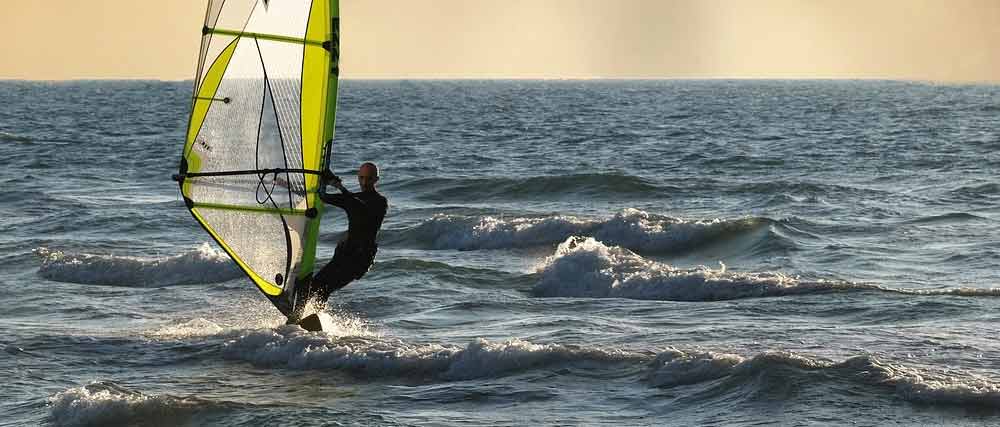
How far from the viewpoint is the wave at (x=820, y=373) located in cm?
991

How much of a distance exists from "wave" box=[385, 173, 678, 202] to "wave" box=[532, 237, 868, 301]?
9555mm

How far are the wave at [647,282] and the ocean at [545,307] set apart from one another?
43mm

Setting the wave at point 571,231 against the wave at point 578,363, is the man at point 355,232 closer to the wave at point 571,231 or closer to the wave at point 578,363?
the wave at point 578,363

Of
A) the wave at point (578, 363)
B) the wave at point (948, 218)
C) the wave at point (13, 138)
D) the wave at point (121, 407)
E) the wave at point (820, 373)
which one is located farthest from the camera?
the wave at point (13, 138)

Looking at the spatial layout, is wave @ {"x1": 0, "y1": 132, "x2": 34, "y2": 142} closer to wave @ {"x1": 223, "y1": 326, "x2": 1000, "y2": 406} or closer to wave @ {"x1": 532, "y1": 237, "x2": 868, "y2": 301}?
wave @ {"x1": 532, "y1": 237, "x2": 868, "y2": 301}

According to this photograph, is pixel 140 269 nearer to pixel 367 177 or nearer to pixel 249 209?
pixel 249 209

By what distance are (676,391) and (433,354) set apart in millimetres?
2060

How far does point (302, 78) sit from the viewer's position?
11.0 m

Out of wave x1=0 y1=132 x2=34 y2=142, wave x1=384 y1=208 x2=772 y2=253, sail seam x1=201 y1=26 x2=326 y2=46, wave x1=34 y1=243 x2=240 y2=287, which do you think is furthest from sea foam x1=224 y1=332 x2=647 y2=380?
wave x1=0 y1=132 x2=34 y2=142

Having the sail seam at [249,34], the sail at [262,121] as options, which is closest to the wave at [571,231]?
the sail at [262,121]

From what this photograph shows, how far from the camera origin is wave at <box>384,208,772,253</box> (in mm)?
19797

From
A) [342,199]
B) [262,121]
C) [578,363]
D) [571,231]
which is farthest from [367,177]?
[571,231]

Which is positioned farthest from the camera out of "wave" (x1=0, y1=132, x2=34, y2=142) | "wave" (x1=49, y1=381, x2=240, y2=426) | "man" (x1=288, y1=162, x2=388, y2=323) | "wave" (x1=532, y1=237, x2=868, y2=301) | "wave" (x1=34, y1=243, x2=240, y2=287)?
"wave" (x1=0, y1=132, x2=34, y2=142)

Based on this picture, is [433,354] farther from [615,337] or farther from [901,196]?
[901,196]
